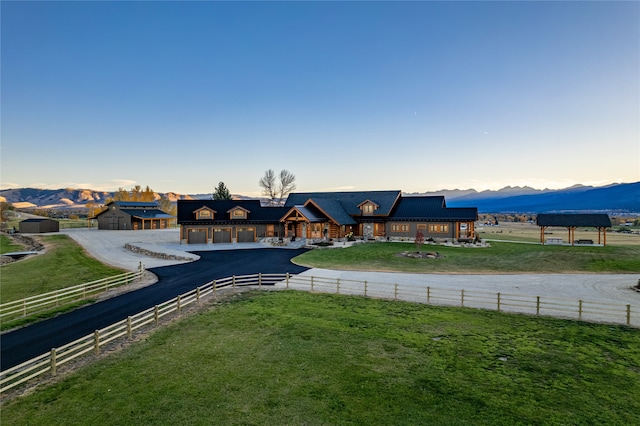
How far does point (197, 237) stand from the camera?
52250mm

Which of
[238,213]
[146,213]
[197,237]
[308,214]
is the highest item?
[146,213]

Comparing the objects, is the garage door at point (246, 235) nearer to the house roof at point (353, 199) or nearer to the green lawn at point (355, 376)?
the house roof at point (353, 199)

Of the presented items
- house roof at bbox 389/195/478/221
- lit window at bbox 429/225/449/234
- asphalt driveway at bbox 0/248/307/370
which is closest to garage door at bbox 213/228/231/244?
asphalt driveway at bbox 0/248/307/370

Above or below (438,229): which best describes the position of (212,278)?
below

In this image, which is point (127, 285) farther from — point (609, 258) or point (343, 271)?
point (609, 258)

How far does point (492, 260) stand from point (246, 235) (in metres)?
35.5

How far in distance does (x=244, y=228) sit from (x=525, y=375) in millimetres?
46606

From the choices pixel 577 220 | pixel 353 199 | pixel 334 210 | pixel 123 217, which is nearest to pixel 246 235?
pixel 334 210

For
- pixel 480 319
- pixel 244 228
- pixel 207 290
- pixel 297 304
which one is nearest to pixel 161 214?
pixel 244 228

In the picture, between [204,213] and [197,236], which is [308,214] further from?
[197,236]

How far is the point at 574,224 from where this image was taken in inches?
1695

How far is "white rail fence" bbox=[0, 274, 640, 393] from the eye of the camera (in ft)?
46.6

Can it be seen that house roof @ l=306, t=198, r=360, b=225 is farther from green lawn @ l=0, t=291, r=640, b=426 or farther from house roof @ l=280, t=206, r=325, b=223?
green lawn @ l=0, t=291, r=640, b=426

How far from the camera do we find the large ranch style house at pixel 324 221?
50.8 metres
